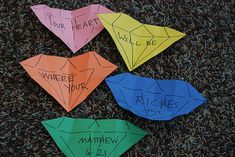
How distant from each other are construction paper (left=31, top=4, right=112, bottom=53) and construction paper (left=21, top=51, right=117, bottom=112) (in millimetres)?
29

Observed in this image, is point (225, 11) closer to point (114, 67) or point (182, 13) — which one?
point (182, 13)

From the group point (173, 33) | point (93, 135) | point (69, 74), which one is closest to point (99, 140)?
point (93, 135)

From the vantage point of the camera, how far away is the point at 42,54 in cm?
62

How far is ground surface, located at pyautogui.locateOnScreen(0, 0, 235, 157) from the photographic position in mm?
576

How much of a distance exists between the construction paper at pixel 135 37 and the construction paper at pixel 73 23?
20 millimetres

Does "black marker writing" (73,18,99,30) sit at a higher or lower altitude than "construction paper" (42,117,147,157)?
higher

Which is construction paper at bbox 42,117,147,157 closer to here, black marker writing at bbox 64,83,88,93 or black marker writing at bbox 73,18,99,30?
black marker writing at bbox 64,83,88,93

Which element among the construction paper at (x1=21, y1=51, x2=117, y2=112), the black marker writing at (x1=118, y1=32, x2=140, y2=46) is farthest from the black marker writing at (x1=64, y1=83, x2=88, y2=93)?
the black marker writing at (x1=118, y1=32, x2=140, y2=46)

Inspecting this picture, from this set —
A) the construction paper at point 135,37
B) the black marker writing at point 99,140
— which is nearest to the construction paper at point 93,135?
the black marker writing at point 99,140

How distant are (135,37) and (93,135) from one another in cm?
18

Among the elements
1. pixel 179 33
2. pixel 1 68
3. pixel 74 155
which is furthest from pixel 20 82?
pixel 179 33

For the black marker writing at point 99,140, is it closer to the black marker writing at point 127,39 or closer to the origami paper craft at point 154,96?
the origami paper craft at point 154,96

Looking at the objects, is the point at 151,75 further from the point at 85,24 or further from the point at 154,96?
the point at 85,24

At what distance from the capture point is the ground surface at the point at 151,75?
0.58 m
